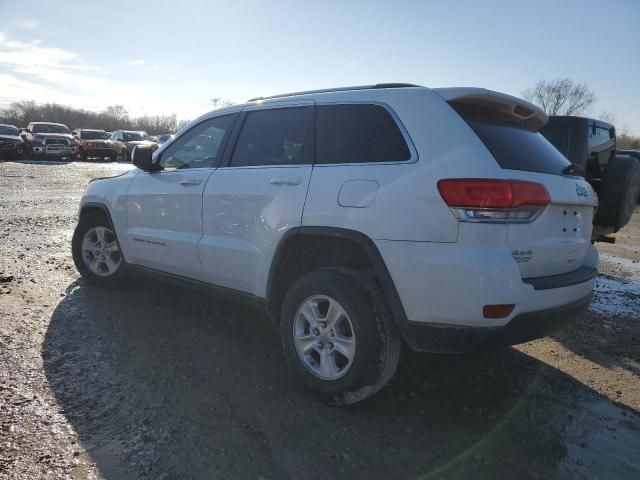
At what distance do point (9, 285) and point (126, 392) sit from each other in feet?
8.95

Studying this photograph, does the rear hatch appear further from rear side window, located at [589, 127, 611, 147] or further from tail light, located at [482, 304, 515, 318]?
rear side window, located at [589, 127, 611, 147]

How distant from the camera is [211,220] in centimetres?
363

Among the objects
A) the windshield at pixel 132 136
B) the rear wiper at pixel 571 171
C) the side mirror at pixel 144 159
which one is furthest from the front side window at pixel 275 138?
the windshield at pixel 132 136

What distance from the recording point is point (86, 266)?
16.5 ft

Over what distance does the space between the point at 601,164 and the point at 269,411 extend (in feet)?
17.1

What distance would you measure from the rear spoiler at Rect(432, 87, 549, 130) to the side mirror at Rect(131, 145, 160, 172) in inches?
106

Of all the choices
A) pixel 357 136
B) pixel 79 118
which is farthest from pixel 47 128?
pixel 79 118

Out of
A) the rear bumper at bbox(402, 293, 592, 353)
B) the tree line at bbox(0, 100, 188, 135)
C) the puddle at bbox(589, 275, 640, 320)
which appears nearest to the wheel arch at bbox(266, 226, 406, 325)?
the rear bumper at bbox(402, 293, 592, 353)

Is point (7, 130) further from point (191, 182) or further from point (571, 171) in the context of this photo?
point (571, 171)

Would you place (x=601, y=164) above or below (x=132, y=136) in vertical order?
below

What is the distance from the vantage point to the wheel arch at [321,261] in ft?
8.57

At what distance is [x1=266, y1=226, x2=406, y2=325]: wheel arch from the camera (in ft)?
8.57

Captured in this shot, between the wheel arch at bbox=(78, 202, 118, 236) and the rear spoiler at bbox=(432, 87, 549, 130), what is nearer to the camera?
the rear spoiler at bbox=(432, 87, 549, 130)

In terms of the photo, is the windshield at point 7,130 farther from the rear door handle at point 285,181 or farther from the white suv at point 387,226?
the rear door handle at point 285,181
